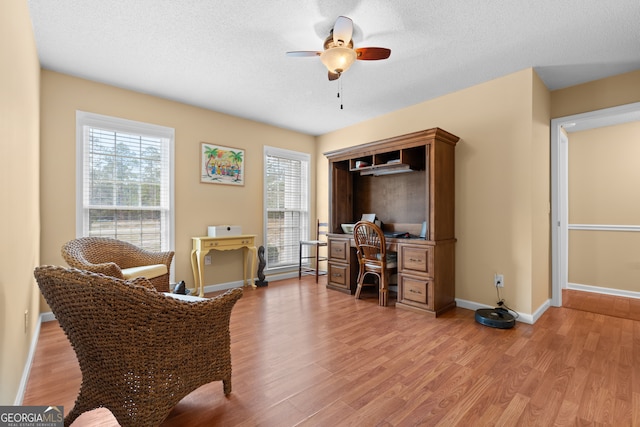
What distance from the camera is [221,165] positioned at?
4.34m

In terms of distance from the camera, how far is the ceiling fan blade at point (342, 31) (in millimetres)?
2156

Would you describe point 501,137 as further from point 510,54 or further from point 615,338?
point 615,338

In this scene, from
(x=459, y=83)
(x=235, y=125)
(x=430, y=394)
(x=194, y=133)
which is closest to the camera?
(x=430, y=394)

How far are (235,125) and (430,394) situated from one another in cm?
412

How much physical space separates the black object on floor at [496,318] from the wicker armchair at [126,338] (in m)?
2.65

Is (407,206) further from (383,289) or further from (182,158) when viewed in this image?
(182,158)

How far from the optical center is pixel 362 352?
7.75ft

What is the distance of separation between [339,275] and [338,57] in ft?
9.48

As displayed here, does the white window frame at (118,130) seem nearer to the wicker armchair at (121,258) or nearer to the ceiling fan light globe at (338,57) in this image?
the wicker armchair at (121,258)

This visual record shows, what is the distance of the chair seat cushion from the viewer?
9.18 feet

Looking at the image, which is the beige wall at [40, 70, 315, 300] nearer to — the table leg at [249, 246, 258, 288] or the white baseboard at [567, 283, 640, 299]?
the table leg at [249, 246, 258, 288]

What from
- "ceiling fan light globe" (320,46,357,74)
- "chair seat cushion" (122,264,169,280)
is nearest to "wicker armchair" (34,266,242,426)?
"chair seat cushion" (122,264,169,280)

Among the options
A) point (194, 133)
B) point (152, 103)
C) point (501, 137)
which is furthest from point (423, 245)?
point (152, 103)

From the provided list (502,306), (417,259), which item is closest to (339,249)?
(417,259)
